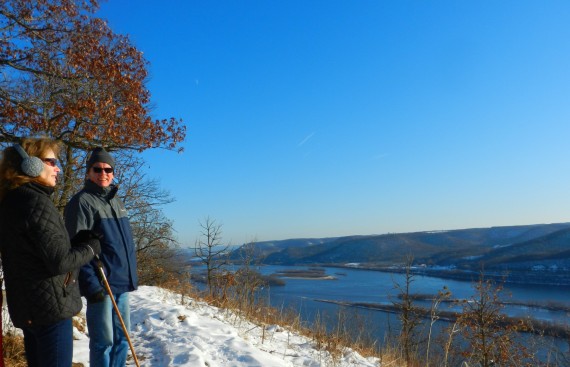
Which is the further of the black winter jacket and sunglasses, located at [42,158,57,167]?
sunglasses, located at [42,158,57,167]

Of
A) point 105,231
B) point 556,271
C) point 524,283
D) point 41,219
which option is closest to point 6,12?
point 105,231

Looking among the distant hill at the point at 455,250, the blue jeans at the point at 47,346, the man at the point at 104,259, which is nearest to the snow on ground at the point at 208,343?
the man at the point at 104,259

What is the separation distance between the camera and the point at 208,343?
4.60 meters

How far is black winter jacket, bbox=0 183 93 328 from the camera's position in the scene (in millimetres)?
2004

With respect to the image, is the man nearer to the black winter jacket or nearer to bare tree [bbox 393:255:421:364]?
the black winter jacket

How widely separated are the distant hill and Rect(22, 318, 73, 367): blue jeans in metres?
68.7

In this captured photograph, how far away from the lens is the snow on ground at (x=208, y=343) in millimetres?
4109

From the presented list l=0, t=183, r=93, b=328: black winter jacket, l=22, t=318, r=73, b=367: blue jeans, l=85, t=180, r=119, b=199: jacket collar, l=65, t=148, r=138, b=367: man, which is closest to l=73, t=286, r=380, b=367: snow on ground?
l=65, t=148, r=138, b=367: man

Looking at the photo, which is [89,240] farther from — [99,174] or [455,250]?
[455,250]

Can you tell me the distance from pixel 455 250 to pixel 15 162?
113893 millimetres

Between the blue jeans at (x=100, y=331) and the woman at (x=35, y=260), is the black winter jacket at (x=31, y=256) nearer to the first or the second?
the woman at (x=35, y=260)

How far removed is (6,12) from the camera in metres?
5.33

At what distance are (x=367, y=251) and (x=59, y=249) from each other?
12243 centimetres

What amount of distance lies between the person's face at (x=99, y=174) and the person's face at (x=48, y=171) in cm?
69
